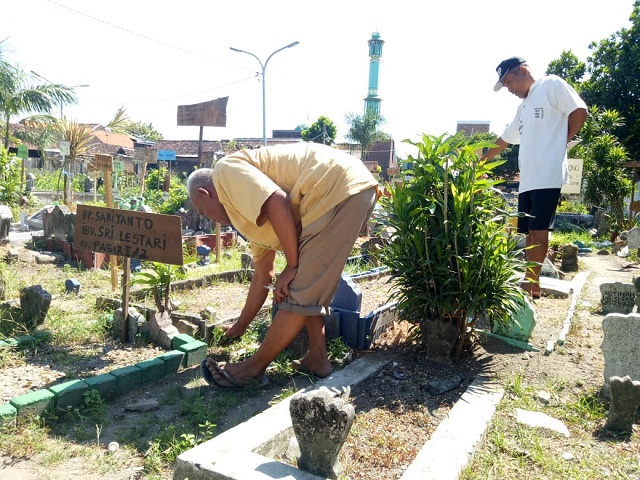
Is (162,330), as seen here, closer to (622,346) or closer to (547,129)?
(622,346)

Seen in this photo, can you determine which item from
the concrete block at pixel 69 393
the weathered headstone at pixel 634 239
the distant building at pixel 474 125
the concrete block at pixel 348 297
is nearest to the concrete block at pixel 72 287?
the concrete block at pixel 69 393

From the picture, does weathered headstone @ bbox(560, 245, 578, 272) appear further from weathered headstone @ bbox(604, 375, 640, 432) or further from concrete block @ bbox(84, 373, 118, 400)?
concrete block @ bbox(84, 373, 118, 400)

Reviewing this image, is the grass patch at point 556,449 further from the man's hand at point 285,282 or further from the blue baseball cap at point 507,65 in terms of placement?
the blue baseball cap at point 507,65

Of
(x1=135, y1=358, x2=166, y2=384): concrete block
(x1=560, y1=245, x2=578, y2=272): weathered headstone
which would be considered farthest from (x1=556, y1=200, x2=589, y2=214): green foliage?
(x1=135, y1=358, x2=166, y2=384): concrete block

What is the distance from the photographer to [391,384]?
274 cm

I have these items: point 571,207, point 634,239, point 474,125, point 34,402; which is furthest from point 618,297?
point 474,125

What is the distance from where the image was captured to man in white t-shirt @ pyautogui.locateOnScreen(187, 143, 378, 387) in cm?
251

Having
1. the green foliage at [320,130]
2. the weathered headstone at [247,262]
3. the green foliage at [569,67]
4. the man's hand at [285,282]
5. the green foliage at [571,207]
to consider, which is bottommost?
the weathered headstone at [247,262]

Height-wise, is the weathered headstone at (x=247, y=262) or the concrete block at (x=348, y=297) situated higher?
the concrete block at (x=348, y=297)

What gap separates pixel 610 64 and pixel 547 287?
67.7 feet

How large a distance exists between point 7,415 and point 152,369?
813mm

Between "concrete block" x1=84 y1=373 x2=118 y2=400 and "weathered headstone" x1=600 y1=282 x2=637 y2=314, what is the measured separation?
384 centimetres

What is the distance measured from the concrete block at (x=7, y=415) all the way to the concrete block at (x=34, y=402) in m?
0.02

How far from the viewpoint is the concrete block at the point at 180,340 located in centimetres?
337
